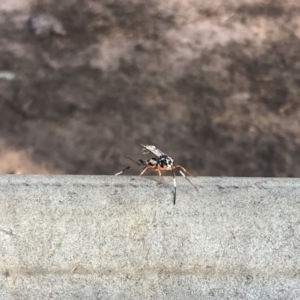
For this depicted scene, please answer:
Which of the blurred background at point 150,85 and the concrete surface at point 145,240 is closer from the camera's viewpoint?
the concrete surface at point 145,240

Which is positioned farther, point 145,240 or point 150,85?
point 150,85

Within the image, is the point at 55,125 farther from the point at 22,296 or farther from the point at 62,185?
the point at 22,296

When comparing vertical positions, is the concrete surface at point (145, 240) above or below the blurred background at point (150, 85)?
below

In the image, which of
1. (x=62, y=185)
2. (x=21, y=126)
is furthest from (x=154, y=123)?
(x=62, y=185)

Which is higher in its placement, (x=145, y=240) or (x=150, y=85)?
(x=150, y=85)
